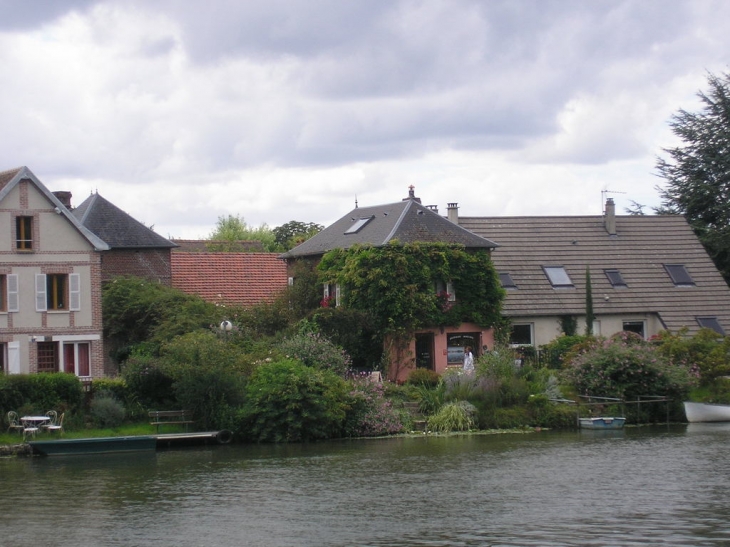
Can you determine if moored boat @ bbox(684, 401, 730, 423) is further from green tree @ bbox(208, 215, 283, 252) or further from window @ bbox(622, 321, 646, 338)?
green tree @ bbox(208, 215, 283, 252)

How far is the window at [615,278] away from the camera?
1972 inches

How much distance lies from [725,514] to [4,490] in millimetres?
16391

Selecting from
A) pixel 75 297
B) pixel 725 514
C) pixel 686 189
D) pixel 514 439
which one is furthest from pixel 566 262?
pixel 725 514

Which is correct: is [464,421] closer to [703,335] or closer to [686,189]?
[703,335]

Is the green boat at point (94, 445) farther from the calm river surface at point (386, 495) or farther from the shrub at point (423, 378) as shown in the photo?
Answer: the shrub at point (423, 378)

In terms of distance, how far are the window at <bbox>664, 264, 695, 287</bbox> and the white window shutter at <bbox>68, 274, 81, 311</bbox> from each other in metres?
26.9

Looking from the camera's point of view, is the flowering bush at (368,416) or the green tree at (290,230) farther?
the green tree at (290,230)

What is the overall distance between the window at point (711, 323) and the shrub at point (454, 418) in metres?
16.4

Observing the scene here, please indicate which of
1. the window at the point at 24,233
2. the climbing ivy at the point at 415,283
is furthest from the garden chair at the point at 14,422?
the climbing ivy at the point at 415,283

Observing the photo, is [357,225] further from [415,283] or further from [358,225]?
[415,283]

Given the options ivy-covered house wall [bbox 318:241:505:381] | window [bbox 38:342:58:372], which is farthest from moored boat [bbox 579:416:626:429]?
window [bbox 38:342:58:372]

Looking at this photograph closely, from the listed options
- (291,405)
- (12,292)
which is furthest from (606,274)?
(12,292)

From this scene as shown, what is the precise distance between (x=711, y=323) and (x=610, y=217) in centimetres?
748

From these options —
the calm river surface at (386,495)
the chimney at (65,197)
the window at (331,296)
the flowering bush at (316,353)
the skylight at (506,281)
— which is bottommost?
the calm river surface at (386,495)
